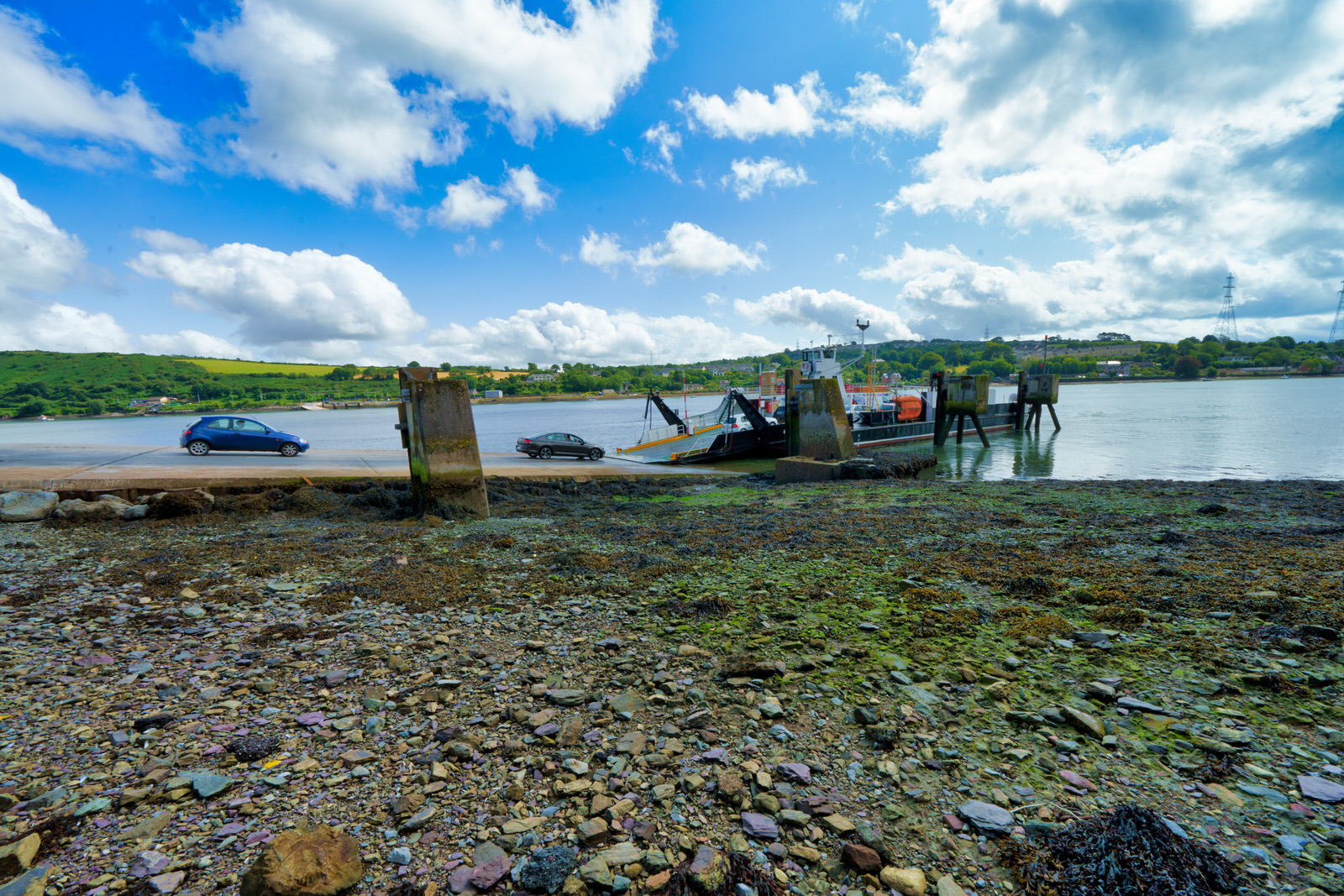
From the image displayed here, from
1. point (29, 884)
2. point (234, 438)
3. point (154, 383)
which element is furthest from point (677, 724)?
point (154, 383)

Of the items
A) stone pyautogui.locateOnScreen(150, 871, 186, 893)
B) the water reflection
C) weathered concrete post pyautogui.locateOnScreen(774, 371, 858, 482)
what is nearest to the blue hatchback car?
weathered concrete post pyautogui.locateOnScreen(774, 371, 858, 482)

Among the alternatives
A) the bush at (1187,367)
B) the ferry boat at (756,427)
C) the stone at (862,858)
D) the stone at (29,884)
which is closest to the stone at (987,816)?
the stone at (862,858)

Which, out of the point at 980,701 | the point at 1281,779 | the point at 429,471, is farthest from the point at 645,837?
the point at 429,471

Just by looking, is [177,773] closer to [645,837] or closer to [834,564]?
[645,837]

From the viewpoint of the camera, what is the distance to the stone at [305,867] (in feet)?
7.73

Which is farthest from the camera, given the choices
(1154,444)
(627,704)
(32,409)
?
(32,409)

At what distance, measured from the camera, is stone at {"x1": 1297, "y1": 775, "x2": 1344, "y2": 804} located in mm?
2998

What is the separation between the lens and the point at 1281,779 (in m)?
3.16

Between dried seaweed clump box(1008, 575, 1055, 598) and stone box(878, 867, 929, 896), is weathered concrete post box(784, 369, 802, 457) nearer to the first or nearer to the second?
dried seaweed clump box(1008, 575, 1055, 598)

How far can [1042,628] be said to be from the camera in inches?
210

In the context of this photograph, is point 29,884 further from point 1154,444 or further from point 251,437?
point 1154,444

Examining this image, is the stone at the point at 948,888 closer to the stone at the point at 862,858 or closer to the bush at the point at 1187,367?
the stone at the point at 862,858

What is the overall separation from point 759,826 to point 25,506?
1508cm

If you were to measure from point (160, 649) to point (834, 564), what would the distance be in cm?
745
